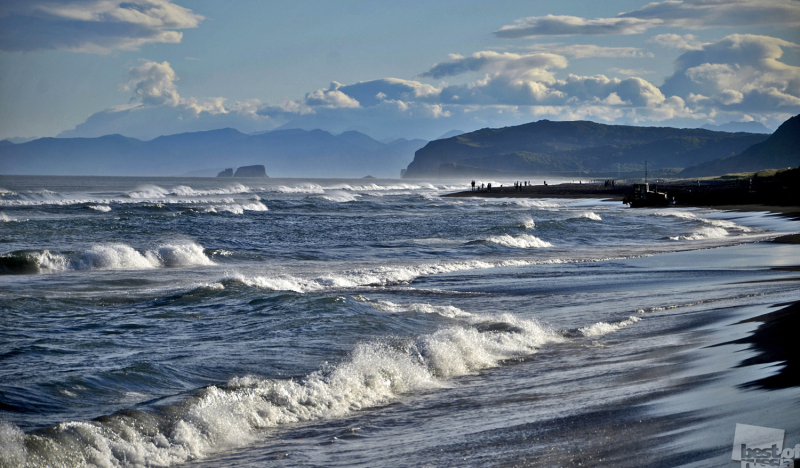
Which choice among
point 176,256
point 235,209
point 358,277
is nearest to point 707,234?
point 358,277

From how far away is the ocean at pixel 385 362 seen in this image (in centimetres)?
625

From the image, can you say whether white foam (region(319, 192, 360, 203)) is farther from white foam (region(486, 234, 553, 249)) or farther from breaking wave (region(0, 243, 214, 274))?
breaking wave (region(0, 243, 214, 274))

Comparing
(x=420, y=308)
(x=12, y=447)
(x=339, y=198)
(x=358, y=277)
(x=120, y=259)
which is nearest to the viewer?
(x=12, y=447)

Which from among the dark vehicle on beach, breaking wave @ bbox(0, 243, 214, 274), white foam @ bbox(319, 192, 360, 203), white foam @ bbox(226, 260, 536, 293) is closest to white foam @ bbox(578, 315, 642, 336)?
white foam @ bbox(226, 260, 536, 293)

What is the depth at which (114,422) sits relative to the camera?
6863 mm

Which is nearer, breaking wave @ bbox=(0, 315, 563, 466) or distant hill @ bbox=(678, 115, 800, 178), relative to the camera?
breaking wave @ bbox=(0, 315, 563, 466)

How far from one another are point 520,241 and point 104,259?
57.1ft

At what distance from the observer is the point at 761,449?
472 centimetres

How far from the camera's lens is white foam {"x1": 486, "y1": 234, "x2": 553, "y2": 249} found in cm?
2836

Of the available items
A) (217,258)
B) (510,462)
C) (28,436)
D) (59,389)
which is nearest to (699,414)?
(510,462)

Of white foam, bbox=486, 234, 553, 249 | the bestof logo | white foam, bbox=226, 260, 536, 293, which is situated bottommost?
white foam, bbox=226, 260, 536, 293

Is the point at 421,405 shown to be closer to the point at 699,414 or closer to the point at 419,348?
the point at 419,348

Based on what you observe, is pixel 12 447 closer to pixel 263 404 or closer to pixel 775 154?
pixel 263 404

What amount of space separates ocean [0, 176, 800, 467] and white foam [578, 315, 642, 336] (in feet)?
0.22
